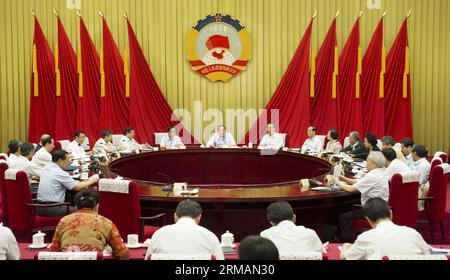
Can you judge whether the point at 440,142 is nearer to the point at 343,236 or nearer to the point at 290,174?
the point at 290,174

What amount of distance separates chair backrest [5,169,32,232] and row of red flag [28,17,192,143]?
4904 mm

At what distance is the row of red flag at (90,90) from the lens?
10445 millimetres

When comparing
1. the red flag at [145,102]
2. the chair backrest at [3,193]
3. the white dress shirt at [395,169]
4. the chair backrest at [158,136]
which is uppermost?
the red flag at [145,102]

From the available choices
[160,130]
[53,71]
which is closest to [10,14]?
[53,71]

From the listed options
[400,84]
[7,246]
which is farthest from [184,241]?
[400,84]

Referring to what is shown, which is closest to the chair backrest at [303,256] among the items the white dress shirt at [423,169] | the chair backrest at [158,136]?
the white dress shirt at [423,169]

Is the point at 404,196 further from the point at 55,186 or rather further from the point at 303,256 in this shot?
the point at 55,186

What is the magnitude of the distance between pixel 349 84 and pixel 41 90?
5825mm

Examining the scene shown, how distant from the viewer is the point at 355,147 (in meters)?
8.27

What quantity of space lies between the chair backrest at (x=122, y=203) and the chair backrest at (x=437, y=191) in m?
3.01

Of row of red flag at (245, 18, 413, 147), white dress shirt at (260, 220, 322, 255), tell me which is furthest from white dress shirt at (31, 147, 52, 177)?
row of red flag at (245, 18, 413, 147)

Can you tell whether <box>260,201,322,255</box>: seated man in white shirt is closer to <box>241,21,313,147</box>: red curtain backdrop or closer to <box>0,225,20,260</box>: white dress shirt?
<box>0,225,20,260</box>: white dress shirt

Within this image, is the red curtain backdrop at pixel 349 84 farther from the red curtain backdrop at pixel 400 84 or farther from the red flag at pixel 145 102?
the red flag at pixel 145 102

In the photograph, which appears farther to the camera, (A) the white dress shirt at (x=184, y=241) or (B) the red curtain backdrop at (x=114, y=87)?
(B) the red curtain backdrop at (x=114, y=87)
